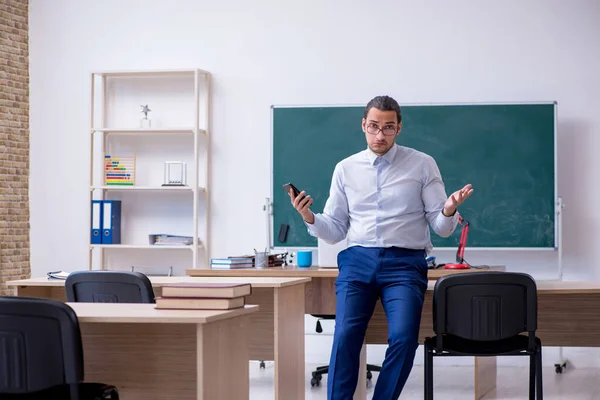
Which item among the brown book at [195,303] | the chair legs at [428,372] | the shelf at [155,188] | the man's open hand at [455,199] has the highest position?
the shelf at [155,188]

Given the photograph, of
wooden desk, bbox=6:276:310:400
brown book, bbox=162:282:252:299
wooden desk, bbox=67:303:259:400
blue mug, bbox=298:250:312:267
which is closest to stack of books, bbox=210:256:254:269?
blue mug, bbox=298:250:312:267

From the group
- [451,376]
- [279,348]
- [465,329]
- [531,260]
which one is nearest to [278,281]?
[279,348]

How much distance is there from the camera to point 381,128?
384 cm

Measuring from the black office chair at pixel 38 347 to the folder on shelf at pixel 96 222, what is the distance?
4412mm

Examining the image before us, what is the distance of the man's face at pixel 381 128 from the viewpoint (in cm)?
382

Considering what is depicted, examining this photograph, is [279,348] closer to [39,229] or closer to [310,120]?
[310,120]

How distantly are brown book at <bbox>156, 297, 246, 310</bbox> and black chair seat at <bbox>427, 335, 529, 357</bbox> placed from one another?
4.63 ft

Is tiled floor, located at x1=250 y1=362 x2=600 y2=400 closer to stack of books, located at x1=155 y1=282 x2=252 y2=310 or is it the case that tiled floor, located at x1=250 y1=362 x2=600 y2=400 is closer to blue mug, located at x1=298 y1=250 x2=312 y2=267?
blue mug, located at x1=298 y1=250 x2=312 y2=267

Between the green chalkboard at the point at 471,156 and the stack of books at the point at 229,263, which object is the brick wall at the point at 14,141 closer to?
the green chalkboard at the point at 471,156

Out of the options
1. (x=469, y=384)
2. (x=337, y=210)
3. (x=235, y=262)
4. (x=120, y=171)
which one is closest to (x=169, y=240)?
(x=120, y=171)

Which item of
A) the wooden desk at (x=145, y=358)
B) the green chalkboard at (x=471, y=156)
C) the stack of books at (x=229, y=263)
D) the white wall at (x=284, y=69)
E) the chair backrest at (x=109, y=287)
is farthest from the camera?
the white wall at (x=284, y=69)

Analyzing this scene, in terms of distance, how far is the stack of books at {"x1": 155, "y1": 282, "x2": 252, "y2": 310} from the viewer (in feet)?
8.71

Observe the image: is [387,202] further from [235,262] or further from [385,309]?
[235,262]

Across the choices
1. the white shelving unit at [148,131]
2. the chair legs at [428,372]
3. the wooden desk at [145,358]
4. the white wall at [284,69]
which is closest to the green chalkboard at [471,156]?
the white wall at [284,69]
